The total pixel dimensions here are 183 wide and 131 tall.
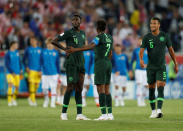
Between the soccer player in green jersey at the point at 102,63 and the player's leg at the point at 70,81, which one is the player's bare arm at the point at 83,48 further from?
the player's leg at the point at 70,81

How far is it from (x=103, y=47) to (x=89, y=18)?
18.1 metres

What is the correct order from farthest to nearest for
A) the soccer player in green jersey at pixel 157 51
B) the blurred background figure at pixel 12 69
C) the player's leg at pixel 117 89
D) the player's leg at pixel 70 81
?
the player's leg at pixel 117 89
the blurred background figure at pixel 12 69
the soccer player in green jersey at pixel 157 51
the player's leg at pixel 70 81

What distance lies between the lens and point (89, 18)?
33094 millimetres

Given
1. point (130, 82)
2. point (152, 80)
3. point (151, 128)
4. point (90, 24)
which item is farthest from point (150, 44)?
point (90, 24)

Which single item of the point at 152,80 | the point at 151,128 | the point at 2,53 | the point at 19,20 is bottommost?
the point at 151,128

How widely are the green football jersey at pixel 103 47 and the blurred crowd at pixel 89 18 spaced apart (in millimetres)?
13295

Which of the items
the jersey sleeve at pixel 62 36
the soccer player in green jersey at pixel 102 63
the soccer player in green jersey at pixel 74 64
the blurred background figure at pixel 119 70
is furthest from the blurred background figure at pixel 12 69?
the soccer player in green jersey at pixel 102 63

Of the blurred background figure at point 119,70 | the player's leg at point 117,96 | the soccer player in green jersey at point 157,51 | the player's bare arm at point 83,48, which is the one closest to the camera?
the player's bare arm at point 83,48

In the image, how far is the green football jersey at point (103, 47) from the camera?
15.1 metres

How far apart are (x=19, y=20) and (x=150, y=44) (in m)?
15.1

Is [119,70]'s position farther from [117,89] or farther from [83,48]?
[83,48]

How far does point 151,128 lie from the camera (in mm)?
13102

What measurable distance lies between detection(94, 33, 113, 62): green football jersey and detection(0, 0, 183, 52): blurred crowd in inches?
523

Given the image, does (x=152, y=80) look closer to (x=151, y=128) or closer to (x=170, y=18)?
(x=151, y=128)
